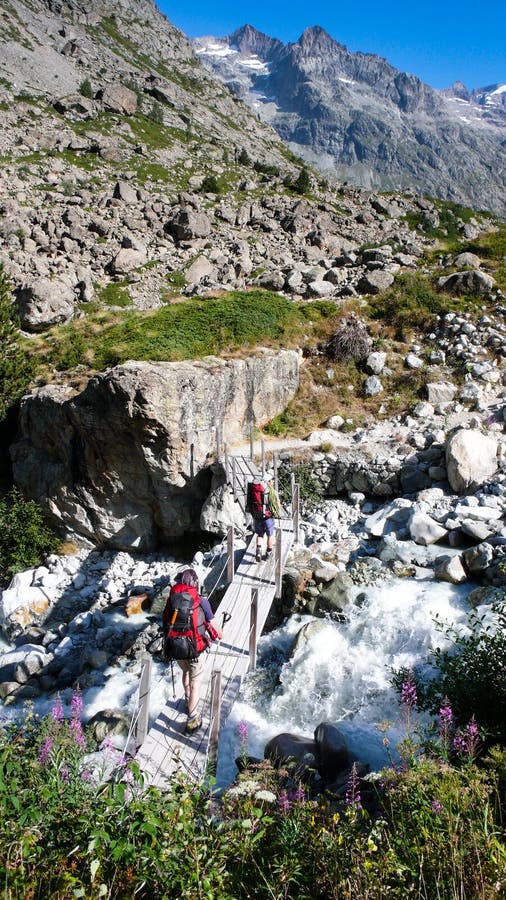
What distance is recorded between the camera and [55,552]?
16.1m

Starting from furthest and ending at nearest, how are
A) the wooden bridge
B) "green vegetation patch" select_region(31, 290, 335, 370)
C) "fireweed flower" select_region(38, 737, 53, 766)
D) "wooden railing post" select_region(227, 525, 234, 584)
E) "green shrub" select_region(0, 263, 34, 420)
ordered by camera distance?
"green vegetation patch" select_region(31, 290, 335, 370), "green shrub" select_region(0, 263, 34, 420), "wooden railing post" select_region(227, 525, 234, 584), the wooden bridge, "fireweed flower" select_region(38, 737, 53, 766)

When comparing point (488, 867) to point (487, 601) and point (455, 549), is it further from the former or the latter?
point (455, 549)

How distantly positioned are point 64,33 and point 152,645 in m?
106

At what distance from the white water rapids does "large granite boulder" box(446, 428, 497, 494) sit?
12.8 feet

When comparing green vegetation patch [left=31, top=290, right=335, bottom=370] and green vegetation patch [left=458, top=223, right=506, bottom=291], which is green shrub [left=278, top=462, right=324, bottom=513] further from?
green vegetation patch [left=458, top=223, right=506, bottom=291]

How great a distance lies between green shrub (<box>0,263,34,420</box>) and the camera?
57.8ft

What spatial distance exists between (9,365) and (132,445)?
21.2 ft

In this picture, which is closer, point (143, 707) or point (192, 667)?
point (143, 707)

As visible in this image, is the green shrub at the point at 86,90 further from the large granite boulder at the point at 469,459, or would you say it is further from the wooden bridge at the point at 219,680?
the wooden bridge at the point at 219,680

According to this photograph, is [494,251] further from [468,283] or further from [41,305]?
[41,305]

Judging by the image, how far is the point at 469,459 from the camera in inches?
544

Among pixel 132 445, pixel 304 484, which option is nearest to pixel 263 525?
pixel 304 484

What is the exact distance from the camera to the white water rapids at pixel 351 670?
814 centimetres

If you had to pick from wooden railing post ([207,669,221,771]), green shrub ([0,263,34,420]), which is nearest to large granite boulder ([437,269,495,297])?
green shrub ([0,263,34,420])
